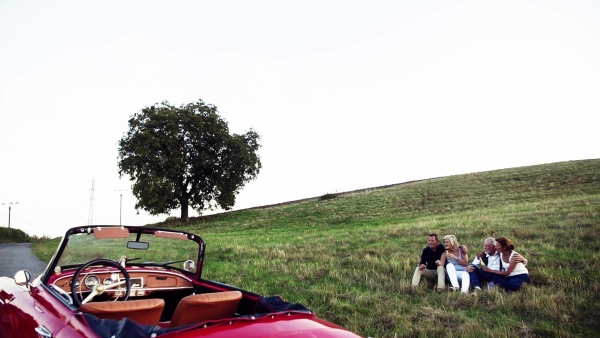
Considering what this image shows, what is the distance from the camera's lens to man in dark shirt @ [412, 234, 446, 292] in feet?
28.8

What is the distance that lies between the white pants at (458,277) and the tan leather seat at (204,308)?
6.01 metres

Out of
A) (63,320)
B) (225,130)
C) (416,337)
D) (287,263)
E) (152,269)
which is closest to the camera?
(63,320)

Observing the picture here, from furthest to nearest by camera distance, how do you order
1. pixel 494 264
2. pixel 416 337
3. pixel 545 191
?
pixel 545 191
pixel 494 264
pixel 416 337

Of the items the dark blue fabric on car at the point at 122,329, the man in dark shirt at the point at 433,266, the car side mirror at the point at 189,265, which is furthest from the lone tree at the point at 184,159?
the dark blue fabric on car at the point at 122,329

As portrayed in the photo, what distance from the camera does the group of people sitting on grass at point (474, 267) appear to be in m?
8.34

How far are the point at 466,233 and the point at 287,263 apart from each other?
5872mm

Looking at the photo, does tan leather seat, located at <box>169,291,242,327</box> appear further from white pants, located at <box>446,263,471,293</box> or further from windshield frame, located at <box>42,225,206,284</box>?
white pants, located at <box>446,263,471,293</box>

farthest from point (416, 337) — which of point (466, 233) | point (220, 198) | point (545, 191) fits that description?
point (220, 198)

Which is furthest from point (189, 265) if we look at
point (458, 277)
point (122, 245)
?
point (458, 277)

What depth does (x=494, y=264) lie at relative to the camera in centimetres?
888

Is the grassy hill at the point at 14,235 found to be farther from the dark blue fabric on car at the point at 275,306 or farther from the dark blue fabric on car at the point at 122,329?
the dark blue fabric on car at the point at 122,329

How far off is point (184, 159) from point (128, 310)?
125 feet

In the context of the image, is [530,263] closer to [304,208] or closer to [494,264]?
[494,264]

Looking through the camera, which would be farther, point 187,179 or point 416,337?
point 187,179
